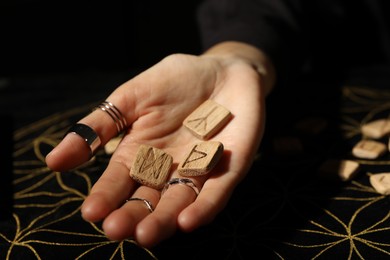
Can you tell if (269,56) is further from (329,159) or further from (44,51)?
(44,51)

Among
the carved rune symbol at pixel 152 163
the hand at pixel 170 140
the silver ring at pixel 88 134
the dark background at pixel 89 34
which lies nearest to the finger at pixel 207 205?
the hand at pixel 170 140

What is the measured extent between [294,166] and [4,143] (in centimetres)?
82

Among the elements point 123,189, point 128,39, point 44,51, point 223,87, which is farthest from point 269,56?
point 44,51

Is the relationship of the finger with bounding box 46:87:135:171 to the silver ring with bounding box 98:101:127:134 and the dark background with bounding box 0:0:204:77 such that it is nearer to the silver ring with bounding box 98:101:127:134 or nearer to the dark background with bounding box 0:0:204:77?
the silver ring with bounding box 98:101:127:134

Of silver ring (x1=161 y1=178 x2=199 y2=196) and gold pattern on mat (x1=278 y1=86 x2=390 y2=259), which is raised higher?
silver ring (x1=161 y1=178 x2=199 y2=196)

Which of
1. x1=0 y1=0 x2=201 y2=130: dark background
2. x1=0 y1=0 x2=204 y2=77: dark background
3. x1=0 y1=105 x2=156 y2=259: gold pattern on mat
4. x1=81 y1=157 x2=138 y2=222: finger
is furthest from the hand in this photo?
x1=0 y1=0 x2=204 y2=77: dark background

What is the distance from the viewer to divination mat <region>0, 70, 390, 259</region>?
2.81 feet

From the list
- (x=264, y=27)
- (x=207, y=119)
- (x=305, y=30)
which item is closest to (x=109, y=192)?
(x=207, y=119)

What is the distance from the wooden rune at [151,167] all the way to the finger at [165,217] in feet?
0.12

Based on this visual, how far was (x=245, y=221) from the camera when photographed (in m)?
0.93

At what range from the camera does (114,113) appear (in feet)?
3.13

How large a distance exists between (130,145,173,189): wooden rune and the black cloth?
0.56m

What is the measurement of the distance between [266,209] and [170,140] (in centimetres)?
27

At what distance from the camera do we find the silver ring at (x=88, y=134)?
2.91 feet
